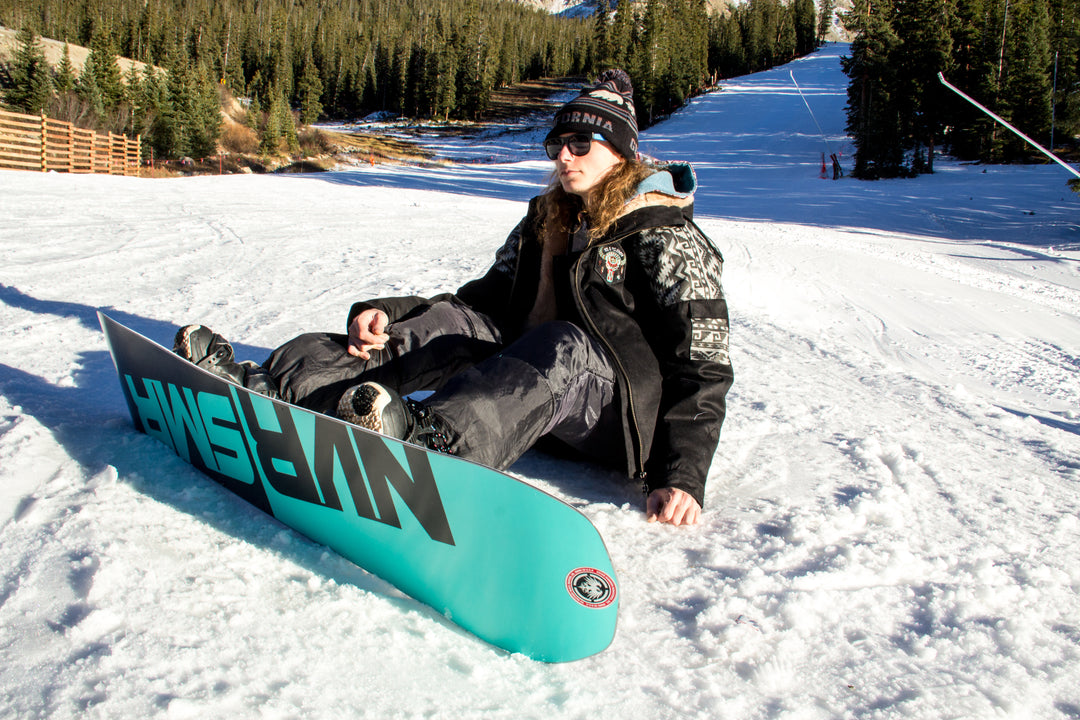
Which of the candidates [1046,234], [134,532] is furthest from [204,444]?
[1046,234]

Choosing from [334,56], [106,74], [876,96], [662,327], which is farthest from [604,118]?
[334,56]

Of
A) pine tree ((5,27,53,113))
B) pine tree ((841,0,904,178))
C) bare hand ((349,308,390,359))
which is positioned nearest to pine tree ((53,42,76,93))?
pine tree ((5,27,53,113))

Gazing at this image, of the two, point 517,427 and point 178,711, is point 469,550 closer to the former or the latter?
point 517,427

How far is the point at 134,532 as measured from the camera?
4.45 feet

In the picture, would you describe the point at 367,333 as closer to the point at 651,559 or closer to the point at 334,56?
the point at 651,559

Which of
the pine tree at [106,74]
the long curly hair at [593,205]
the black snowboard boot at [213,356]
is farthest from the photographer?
the pine tree at [106,74]

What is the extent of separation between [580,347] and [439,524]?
61cm

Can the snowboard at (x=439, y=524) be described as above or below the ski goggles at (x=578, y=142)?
below

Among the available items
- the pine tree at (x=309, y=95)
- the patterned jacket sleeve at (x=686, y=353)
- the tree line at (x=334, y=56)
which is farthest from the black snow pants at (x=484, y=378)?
the pine tree at (x=309, y=95)

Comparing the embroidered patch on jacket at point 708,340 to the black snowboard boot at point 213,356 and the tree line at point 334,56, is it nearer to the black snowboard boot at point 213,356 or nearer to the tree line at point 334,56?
the black snowboard boot at point 213,356

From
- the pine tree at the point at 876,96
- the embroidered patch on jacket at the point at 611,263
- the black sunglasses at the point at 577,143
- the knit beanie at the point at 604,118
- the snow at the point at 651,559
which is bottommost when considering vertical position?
the snow at the point at 651,559

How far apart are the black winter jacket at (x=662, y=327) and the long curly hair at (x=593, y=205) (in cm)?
4

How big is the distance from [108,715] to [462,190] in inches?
662

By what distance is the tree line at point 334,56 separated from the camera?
102 ft
